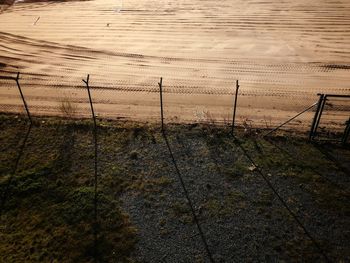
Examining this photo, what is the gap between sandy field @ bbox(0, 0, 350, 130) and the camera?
592 inches

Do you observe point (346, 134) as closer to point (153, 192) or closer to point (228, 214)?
point (228, 214)

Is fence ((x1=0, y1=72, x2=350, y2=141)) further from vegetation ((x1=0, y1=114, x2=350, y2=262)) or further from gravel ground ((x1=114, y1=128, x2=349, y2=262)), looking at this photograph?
gravel ground ((x1=114, y1=128, x2=349, y2=262))

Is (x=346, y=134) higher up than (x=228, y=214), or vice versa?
(x=346, y=134)

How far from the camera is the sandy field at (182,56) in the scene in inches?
592

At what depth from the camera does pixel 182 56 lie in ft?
61.9

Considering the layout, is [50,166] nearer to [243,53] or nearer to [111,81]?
[111,81]

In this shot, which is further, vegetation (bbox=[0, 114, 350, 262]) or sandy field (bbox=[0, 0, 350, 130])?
sandy field (bbox=[0, 0, 350, 130])

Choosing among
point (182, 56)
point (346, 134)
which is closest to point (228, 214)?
point (346, 134)

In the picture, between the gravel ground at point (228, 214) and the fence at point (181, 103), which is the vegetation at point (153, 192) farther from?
→ the fence at point (181, 103)

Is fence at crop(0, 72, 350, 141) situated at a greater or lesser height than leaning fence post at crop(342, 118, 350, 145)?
lesser

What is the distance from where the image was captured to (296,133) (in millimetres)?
12875

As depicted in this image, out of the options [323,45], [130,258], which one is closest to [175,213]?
[130,258]

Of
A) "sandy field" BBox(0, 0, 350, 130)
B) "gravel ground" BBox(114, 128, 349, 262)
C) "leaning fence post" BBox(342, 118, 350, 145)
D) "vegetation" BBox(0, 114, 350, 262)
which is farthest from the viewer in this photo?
"sandy field" BBox(0, 0, 350, 130)

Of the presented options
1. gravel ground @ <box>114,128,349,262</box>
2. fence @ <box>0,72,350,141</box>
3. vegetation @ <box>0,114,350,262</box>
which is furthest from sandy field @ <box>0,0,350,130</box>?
gravel ground @ <box>114,128,349,262</box>
